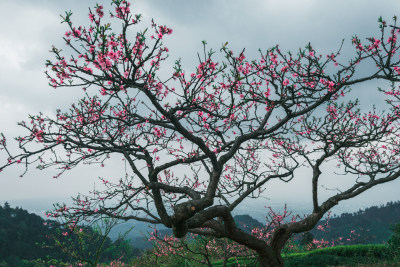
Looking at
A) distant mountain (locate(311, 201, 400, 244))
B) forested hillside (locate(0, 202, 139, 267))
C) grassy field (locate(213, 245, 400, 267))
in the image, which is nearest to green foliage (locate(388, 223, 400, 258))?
grassy field (locate(213, 245, 400, 267))

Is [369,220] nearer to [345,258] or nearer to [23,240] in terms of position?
[345,258]

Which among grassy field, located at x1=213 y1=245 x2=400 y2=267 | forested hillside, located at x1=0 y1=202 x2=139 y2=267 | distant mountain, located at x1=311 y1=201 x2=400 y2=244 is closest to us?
grassy field, located at x1=213 y1=245 x2=400 y2=267

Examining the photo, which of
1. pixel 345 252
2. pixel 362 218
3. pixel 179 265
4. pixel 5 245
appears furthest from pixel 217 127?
pixel 362 218

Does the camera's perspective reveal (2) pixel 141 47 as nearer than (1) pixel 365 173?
Yes

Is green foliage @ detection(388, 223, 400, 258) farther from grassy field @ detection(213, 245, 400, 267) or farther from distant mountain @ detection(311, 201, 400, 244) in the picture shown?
distant mountain @ detection(311, 201, 400, 244)

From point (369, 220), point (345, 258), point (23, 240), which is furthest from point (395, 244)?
point (369, 220)

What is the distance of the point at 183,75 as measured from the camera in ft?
17.1

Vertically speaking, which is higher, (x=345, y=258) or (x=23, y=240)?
(x=23, y=240)

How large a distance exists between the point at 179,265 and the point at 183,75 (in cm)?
972

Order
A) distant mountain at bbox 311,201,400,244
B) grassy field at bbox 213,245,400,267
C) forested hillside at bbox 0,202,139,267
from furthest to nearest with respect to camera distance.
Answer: distant mountain at bbox 311,201,400,244
forested hillside at bbox 0,202,139,267
grassy field at bbox 213,245,400,267

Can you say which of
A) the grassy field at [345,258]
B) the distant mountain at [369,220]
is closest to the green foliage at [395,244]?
the grassy field at [345,258]

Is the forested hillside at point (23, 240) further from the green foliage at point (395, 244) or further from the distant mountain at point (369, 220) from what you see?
the distant mountain at point (369, 220)

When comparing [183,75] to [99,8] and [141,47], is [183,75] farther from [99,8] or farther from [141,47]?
[99,8]

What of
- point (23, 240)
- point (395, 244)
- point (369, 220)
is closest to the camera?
point (395, 244)
